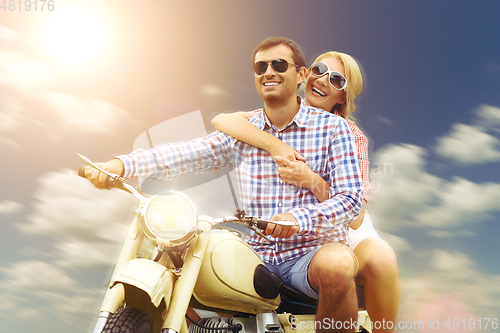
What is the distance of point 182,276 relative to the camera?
4.56ft

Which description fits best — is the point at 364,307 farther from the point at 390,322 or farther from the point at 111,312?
the point at 111,312

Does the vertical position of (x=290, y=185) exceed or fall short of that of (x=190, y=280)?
it exceeds it

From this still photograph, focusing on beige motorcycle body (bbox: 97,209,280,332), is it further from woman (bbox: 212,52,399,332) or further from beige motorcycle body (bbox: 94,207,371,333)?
woman (bbox: 212,52,399,332)

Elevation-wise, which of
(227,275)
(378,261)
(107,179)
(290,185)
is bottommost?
(227,275)

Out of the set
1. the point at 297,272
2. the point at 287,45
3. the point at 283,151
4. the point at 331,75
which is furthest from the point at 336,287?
the point at 331,75

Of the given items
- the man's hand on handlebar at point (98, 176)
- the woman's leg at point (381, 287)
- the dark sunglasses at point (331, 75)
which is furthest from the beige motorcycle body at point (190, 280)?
the dark sunglasses at point (331, 75)

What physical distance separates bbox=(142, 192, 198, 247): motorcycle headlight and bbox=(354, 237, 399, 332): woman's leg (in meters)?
1.28

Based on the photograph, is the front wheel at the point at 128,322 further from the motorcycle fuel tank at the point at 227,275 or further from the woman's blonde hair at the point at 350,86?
the woman's blonde hair at the point at 350,86

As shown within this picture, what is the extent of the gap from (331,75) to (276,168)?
4.42 ft

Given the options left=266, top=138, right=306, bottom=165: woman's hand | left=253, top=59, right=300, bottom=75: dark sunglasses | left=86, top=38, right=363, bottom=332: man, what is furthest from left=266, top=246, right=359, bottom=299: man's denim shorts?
left=253, top=59, right=300, bottom=75: dark sunglasses

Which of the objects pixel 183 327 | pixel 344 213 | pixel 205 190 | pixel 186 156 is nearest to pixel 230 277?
pixel 183 327

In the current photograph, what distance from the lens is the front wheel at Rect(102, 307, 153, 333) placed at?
127 centimetres

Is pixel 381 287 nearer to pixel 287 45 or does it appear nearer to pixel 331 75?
pixel 287 45

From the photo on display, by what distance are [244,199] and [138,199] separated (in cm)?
66
